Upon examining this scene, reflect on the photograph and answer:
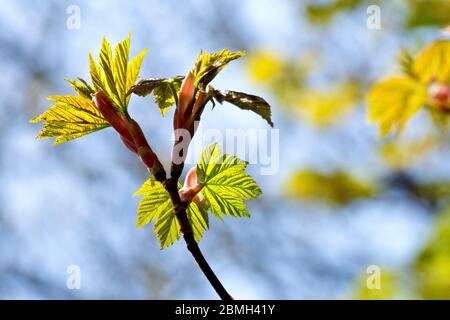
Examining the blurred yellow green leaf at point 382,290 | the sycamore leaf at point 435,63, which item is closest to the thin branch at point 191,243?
the sycamore leaf at point 435,63

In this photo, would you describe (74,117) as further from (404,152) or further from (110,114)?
(404,152)

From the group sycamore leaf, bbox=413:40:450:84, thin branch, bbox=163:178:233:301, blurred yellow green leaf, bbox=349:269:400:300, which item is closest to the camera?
thin branch, bbox=163:178:233:301

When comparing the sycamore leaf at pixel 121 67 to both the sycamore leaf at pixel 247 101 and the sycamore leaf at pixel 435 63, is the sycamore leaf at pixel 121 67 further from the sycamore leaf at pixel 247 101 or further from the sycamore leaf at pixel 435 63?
the sycamore leaf at pixel 435 63

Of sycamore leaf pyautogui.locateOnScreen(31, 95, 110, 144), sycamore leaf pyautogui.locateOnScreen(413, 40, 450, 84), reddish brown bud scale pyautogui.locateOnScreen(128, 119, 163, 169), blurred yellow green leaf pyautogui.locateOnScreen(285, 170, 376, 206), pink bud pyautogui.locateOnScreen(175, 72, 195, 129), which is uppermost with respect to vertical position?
blurred yellow green leaf pyautogui.locateOnScreen(285, 170, 376, 206)

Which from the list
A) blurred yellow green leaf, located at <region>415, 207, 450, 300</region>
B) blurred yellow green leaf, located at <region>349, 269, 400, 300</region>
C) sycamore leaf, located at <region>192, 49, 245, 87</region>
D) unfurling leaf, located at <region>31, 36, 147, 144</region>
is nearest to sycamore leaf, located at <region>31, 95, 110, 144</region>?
unfurling leaf, located at <region>31, 36, 147, 144</region>

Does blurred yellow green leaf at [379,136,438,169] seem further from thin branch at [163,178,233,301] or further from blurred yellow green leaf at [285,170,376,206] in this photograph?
thin branch at [163,178,233,301]

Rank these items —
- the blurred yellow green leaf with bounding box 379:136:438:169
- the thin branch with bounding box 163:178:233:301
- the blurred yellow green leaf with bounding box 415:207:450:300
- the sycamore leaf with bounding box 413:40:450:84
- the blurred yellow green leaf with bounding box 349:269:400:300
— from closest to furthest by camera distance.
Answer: the thin branch with bounding box 163:178:233:301, the sycamore leaf with bounding box 413:40:450:84, the blurred yellow green leaf with bounding box 415:207:450:300, the blurred yellow green leaf with bounding box 349:269:400:300, the blurred yellow green leaf with bounding box 379:136:438:169
